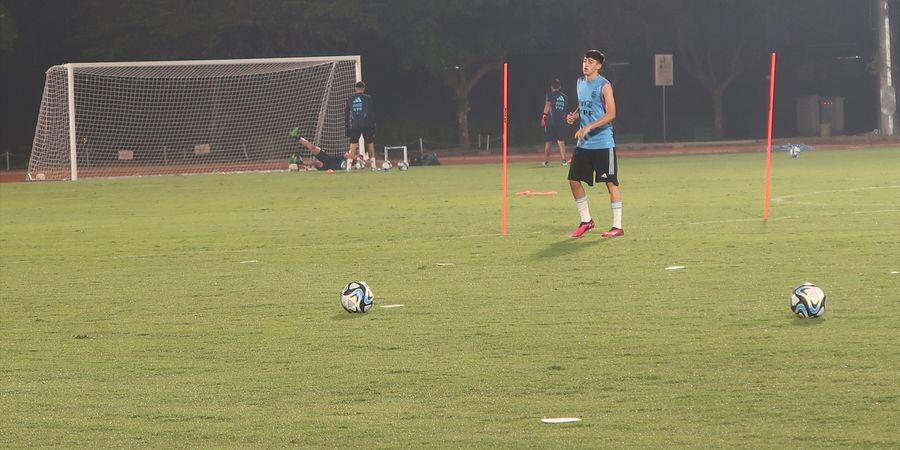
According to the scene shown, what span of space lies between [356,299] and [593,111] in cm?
641

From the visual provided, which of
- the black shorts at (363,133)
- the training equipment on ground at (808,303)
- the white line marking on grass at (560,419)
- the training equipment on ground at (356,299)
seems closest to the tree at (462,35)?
the black shorts at (363,133)

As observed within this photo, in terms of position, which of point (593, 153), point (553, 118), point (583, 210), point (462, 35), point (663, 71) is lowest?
point (583, 210)

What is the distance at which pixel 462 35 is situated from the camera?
5397cm

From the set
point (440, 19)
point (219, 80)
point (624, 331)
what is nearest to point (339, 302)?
point (624, 331)

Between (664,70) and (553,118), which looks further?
(664,70)

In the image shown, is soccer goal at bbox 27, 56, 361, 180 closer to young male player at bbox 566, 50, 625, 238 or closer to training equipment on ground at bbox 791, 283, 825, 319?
young male player at bbox 566, 50, 625, 238

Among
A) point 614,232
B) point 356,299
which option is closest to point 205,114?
point 614,232

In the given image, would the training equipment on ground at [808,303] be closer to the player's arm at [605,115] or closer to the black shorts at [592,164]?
the player's arm at [605,115]

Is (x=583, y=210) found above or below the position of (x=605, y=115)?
below

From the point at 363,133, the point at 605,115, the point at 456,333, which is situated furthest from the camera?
Answer: the point at 363,133

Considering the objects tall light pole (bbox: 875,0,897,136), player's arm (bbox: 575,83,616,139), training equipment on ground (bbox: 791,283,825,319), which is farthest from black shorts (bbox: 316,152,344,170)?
training equipment on ground (bbox: 791,283,825,319)

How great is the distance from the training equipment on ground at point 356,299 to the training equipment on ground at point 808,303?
121 inches

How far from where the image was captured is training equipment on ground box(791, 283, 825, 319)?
10.3 m

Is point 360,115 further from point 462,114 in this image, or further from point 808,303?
point 808,303
